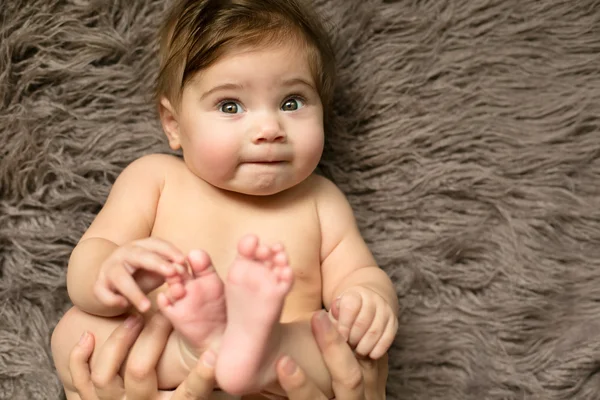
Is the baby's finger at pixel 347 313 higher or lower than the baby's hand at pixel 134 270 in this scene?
lower

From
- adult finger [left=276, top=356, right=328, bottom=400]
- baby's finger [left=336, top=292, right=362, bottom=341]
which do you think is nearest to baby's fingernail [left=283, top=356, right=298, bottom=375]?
adult finger [left=276, top=356, right=328, bottom=400]

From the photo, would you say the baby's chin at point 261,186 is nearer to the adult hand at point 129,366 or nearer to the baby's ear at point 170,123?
the baby's ear at point 170,123

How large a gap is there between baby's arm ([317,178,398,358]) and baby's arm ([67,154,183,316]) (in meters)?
0.26

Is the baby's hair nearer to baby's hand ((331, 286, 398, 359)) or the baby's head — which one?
the baby's head

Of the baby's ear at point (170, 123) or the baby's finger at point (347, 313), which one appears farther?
the baby's ear at point (170, 123)

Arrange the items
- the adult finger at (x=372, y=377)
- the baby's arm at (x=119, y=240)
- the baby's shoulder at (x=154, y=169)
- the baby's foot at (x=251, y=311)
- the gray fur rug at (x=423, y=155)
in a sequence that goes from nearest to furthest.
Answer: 1. the baby's foot at (x=251, y=311)
2. the baby's arm at (x=119, y=240)
3. the adult finger at (x=372, y=377)
4. the baby's shoulder at (x=154, y=169)
5. the gray fur rug at (x=423, y=155)

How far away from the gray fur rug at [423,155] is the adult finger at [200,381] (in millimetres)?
459

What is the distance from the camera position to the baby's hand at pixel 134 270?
3.02 ft

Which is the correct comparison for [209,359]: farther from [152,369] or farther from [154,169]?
[154,169]

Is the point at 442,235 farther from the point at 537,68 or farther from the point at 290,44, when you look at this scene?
the point at 290,44

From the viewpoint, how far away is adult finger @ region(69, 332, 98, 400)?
41.0 inches

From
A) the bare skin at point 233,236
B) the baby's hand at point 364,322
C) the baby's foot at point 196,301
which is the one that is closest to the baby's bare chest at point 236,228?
the bare skin at point 233,236

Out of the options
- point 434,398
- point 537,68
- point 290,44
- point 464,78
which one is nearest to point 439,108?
point 464,78

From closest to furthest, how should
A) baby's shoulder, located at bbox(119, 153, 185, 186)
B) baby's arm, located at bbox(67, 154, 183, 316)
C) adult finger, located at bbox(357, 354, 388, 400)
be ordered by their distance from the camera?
baby's arm, located at bbox(67, 154, 183, 316) → adult finger, located at bbox(357, 354, 388, 400) → baby's shoulder, located at bbox(119, 153, 185, 186)
